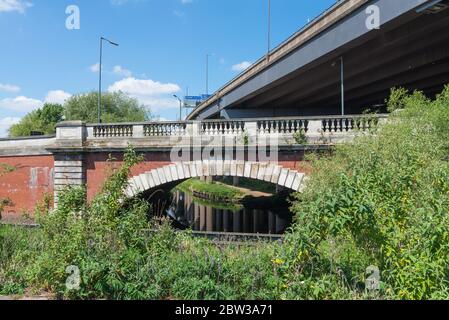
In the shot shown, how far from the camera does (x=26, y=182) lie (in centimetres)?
1689

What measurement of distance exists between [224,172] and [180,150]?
197 centimetres

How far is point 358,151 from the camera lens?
388 inches

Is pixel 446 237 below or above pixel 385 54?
below

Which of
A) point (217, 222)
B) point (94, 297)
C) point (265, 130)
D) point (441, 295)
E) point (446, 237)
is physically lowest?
point (217, 222)

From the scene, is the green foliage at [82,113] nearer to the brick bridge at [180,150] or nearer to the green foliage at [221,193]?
the green foliage at [221,193]

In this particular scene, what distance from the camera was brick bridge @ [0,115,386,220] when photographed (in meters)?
13.7

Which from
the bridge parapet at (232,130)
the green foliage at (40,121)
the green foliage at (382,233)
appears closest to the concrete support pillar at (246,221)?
the bridge parapet at (232,130)

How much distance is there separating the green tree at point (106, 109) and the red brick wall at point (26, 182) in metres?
31.3

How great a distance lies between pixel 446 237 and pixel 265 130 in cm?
1029

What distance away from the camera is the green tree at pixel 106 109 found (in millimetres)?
49938

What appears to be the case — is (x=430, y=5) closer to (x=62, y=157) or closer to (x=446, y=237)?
(x=446, y=237)

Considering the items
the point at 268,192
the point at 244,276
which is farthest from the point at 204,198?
the point at 244,276

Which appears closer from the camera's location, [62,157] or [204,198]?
[62,157]

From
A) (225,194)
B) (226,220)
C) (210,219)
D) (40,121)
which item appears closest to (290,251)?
(226,220)
